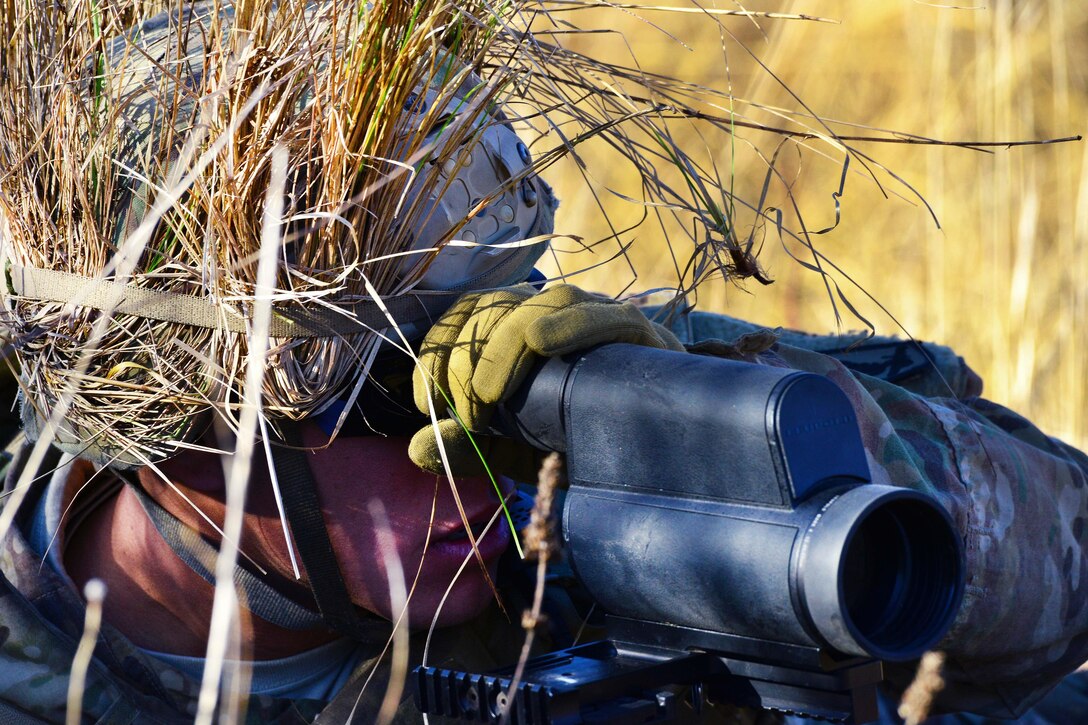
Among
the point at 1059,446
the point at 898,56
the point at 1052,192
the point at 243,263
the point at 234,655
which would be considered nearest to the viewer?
the point at 243,263

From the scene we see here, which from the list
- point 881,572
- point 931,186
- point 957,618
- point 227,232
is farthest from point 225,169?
point 931,186

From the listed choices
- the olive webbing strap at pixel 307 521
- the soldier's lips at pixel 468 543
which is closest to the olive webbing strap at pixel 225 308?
the olive webbing strap at pixel 307 521

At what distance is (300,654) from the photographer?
142 cm

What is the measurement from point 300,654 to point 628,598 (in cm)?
61

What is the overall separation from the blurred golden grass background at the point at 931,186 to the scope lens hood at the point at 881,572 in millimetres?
1704

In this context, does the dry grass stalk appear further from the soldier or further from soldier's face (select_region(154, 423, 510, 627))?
soldier's face (select_region(154, 423, 510, 627))

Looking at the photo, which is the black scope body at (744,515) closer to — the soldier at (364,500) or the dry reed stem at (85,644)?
the soldier at (364,500)

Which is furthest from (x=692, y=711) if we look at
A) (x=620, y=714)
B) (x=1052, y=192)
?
(x=1052, y=192)

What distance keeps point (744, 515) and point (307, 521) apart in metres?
0.53

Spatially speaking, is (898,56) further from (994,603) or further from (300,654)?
(300,654)

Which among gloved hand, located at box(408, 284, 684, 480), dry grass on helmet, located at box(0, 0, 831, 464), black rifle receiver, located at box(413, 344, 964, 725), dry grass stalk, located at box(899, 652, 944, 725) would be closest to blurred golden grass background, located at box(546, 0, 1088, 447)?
dry grass on helmet, located at box(0, 0, 831, 464)

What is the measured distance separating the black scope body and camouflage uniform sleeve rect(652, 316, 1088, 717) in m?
0.37

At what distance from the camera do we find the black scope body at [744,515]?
0.85 meters

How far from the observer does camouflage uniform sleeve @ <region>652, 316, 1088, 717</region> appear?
138 cm
